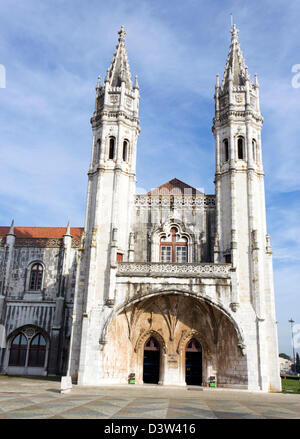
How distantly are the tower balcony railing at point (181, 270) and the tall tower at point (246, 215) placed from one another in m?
1.00

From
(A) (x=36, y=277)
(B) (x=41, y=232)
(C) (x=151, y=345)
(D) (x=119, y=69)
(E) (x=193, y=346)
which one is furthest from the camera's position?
(B) (x=41, y=232)

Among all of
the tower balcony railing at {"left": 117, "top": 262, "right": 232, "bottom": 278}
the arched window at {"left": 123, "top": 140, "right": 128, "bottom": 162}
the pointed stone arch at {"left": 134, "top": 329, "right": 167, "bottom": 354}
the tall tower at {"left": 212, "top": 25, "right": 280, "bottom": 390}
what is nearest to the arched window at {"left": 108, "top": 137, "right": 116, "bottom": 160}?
the arched window at {"left": 123, "top": 140, "right": 128, "bottom": 162}

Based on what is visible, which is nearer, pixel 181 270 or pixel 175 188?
pixel 181 270

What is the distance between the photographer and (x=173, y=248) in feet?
90.1

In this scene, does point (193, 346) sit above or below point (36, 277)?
below

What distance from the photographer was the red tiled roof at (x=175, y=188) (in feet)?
98.6

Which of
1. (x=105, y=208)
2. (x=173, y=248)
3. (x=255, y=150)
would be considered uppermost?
(x=255, y=150)

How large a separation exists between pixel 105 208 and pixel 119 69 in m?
11.9

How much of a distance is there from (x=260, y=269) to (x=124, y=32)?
22.6 meters

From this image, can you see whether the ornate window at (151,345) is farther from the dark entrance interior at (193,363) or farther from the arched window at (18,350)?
the arched window at (18,350)

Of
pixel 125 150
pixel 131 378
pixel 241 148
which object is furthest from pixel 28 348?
pixel 241 148

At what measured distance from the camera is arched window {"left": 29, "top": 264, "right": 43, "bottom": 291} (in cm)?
3347

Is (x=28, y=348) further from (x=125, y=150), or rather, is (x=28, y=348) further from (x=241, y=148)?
(x=241, y=148)
